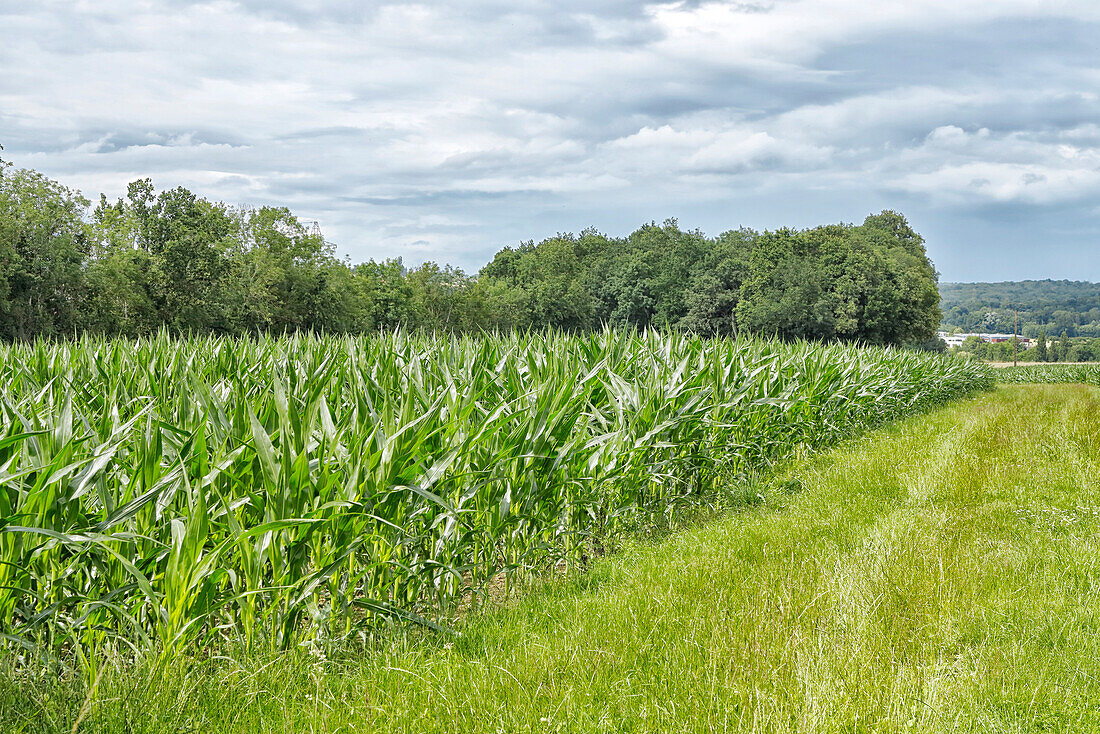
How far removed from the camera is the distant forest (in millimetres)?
38938

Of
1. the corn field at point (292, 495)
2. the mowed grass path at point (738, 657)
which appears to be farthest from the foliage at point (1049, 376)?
the corn field at point (292, 495)

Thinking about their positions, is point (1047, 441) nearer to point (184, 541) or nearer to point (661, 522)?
point (661, 522)

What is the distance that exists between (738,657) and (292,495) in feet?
6.60

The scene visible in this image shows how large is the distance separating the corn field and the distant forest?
42.5 ft

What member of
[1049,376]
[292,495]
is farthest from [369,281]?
[292,495]

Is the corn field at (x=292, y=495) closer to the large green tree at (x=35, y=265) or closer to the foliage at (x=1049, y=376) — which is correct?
the large green tree at (x=35, y=265)

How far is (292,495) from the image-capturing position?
2.76 m

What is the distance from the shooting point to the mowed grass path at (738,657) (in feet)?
8.36

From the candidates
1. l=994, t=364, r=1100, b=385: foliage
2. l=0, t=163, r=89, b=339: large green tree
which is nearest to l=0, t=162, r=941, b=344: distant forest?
l=0, t=163, r=89, b=339: large green tree

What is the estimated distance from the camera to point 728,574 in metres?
4.26

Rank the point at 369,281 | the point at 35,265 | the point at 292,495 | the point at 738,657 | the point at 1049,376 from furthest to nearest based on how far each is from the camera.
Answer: the point at 369,281 < the point at 1049,376 < the point at 35,265 < the point at 738,657 < the point at 292,495

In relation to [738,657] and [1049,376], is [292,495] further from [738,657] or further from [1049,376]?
[1049,376]

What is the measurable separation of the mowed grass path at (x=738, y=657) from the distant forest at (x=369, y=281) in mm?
12737

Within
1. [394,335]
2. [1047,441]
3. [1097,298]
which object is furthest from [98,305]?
[1097,298]
